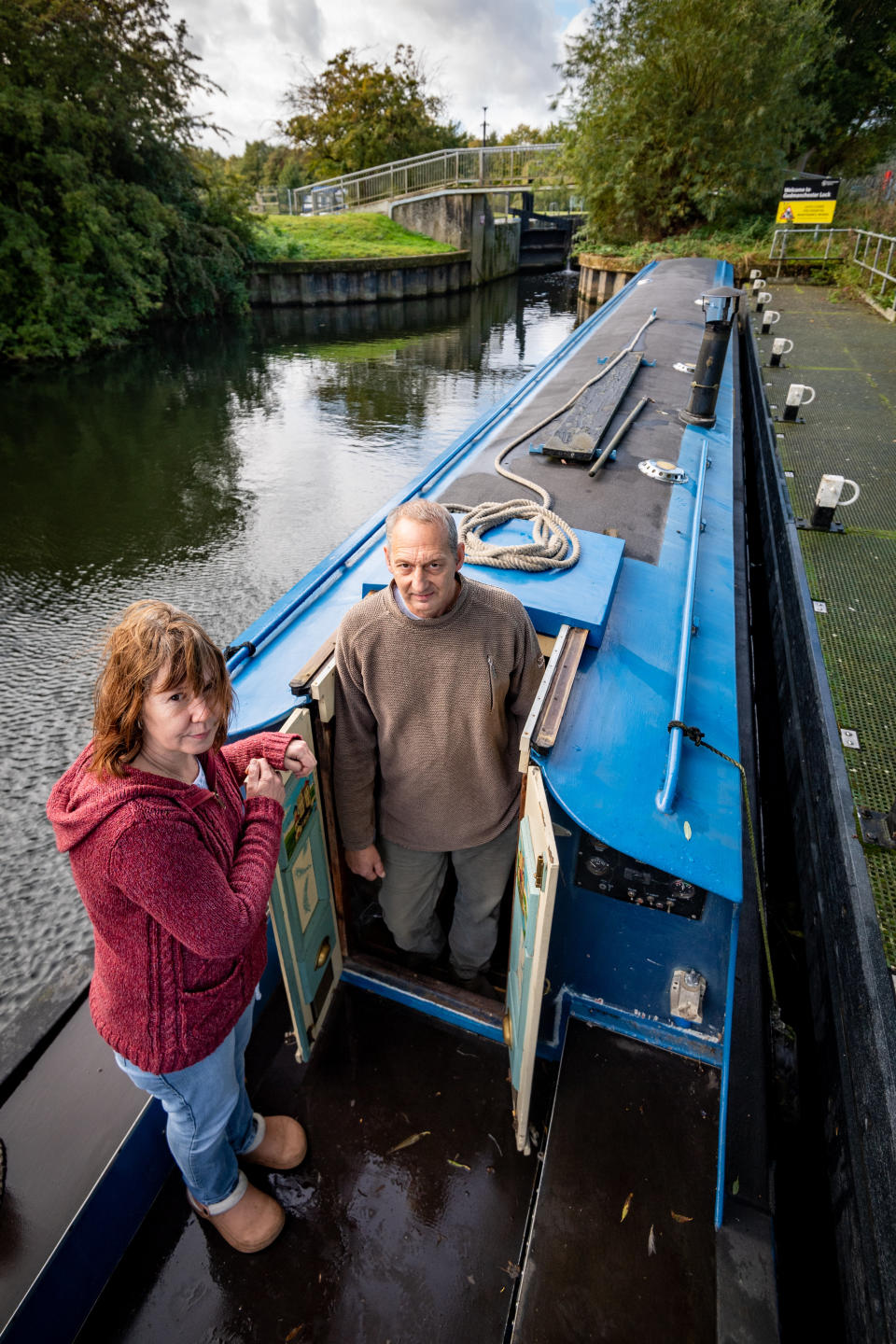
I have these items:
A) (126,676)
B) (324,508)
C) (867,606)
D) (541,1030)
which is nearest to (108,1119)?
(541,1030)

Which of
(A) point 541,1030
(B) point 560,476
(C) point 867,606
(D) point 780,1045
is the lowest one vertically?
(D) point 780,1045

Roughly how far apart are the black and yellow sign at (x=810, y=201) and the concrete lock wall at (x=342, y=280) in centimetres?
1192

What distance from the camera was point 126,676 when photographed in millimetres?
1338

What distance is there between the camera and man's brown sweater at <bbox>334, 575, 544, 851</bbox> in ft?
6.97

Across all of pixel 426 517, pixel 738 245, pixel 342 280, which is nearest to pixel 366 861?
pixel 426 517

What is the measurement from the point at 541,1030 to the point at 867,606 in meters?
3.60

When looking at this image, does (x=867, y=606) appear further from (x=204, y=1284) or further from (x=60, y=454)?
(x=60, y=454)

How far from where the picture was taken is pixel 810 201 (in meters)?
18.5

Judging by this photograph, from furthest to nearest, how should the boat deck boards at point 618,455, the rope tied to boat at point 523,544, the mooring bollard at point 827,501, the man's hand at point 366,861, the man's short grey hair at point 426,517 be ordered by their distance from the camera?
the mooring bollard at point 827,501, the boat deck boards at point 618,455, the rope tied to boat at point 523,544, the man's hand at point 366,861, the man's short grey hair at point 426,517

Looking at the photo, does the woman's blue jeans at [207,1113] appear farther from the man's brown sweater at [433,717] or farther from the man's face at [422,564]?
the man's face at [422,564]

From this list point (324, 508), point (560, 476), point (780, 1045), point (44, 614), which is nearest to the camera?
point (780, 1045)

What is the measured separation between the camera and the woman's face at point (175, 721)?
4.48 ft

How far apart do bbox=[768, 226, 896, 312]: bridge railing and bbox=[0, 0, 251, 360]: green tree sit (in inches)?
627

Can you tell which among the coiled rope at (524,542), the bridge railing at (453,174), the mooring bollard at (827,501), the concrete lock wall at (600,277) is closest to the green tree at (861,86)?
the bridge railing at (453,174)
